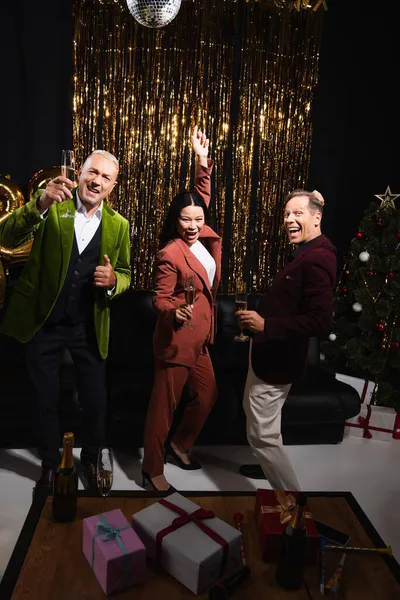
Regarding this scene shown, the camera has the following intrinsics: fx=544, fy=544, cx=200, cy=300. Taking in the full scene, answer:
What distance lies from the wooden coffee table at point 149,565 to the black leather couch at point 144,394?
46.9 inches

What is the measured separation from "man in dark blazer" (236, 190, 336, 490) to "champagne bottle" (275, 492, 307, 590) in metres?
0.79

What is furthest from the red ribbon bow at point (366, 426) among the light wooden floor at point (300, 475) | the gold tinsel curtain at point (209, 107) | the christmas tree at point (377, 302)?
the gold tinsel curtain at point (209, 107)

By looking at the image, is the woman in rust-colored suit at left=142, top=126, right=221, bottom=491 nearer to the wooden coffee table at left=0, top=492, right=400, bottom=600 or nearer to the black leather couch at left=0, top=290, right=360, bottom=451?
the black leather couch at left=0, top=290, right=360, bottom=451

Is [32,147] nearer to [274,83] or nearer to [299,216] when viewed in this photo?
[274,83]

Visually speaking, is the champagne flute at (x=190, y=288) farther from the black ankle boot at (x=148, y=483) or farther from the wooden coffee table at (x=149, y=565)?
the black ankle boot at (x=148, y=483)

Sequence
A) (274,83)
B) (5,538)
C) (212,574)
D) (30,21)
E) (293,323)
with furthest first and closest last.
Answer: (274,83) → (30,21) → (5,538) → (293,323) → (212,574)

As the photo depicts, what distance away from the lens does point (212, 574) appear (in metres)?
1.56

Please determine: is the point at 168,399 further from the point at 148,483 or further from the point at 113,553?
the point at 113,553

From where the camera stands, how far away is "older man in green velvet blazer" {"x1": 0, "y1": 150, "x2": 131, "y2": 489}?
2.54 meters

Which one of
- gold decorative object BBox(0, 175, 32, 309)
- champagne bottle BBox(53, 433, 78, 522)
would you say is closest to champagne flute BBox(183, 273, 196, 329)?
champagne bottle BBox(53, 433, 78, 522)

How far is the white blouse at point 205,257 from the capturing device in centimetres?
272

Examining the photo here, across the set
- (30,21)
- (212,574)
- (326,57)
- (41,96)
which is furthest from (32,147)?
(212,574)

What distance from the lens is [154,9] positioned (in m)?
2.70

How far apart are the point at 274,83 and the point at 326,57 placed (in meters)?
0.55
